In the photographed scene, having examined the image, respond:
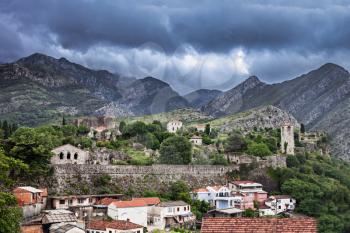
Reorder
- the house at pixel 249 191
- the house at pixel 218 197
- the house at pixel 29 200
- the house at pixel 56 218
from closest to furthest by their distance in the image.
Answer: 1. the house at pixel 56 218
2. the house at pixel 29 200
3. the house at pixel 218 197
4. the house at pixel 249 191

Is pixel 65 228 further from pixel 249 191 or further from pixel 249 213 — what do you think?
pixel 249 191

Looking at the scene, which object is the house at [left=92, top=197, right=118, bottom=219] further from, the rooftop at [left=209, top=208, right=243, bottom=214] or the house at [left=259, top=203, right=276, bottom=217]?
the house at [left=259, top=203, right=276, bottom=217]

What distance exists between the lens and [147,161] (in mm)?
67750

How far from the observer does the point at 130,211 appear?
4856 cm

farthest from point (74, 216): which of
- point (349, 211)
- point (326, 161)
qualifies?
point (326, 161)

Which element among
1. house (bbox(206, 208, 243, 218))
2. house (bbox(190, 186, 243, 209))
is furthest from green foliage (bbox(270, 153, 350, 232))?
house (bbox(206, 208, 243, 218))

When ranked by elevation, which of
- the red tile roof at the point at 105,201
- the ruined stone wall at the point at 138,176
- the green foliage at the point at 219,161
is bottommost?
the red tile roof at the point at 105,201

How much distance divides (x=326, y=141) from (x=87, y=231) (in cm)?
7903

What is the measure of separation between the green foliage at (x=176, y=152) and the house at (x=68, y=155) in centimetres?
1156

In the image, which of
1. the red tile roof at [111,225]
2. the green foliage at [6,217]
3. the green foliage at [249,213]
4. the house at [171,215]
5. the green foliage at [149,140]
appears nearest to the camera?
the green foliage at [6,217]

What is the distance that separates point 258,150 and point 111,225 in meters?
42.4

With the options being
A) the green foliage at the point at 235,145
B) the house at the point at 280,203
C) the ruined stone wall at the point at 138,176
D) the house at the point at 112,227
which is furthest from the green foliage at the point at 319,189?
the house at the point at 112,227

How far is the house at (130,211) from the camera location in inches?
1887

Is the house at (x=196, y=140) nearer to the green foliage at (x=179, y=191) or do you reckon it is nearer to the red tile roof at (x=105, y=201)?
the green foliage at (x=179, y=191)
